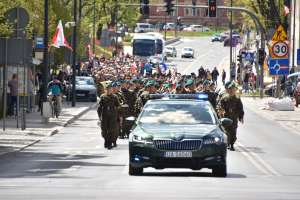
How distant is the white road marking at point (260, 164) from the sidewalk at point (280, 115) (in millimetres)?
14863

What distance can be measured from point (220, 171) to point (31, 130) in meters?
19.6

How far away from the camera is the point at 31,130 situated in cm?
4056

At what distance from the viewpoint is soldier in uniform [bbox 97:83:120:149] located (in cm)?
3087

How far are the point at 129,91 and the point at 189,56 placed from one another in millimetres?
113761

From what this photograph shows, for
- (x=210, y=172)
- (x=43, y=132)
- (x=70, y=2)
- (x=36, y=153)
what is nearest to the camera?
(x=210, y=172)

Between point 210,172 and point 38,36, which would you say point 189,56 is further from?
point 210,172

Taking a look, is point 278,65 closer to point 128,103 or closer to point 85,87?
point 128,103

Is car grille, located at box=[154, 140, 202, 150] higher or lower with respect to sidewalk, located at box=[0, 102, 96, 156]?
higher

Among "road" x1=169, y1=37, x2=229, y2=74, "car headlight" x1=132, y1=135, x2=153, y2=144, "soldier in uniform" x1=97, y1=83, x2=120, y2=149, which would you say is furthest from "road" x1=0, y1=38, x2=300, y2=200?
"road" x1=169, y1=37, x2=229, y2=74

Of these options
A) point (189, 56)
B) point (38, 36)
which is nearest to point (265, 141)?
point (38, 36)

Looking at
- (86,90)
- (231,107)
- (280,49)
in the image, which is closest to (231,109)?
(231,107)

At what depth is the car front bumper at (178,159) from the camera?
21.1 meters

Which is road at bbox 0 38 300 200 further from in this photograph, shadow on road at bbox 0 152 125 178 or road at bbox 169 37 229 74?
road at bbox 169 37 229 74

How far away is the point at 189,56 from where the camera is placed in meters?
150
